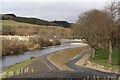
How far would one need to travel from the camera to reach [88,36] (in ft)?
224

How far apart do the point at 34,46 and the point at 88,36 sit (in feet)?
164

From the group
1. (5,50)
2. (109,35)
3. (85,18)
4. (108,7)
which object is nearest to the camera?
(108,7)

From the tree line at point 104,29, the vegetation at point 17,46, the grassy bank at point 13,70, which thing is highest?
the tree line at point 104,29

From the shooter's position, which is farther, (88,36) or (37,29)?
(37,29)

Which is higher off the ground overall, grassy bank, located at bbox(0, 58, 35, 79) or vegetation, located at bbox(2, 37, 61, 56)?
grassy bank, located at bbox(0, 58, 35, 79)

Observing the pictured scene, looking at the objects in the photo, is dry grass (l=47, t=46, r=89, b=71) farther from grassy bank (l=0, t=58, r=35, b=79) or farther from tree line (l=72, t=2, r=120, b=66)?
tree line (l=72, t=2, r=120, b=66)

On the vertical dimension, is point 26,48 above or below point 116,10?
below


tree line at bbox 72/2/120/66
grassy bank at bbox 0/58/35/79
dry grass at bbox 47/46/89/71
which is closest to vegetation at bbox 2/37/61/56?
dry grass at bbox 47/46/89/71

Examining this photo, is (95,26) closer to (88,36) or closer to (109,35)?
(88,36)

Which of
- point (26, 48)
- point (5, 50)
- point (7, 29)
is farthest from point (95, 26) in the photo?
point (7, 29)

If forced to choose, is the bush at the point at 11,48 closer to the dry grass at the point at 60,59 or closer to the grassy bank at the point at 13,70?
the dry grass at the point at 60,59

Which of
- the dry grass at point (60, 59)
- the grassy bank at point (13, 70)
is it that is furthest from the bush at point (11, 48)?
the grassy bank at point (13, 70)

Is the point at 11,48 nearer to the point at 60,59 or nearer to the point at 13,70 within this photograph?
the point at 60,59

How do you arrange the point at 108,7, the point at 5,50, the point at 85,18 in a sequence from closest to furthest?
the point at 108,7
the point at 85,18
the point at 5,50
